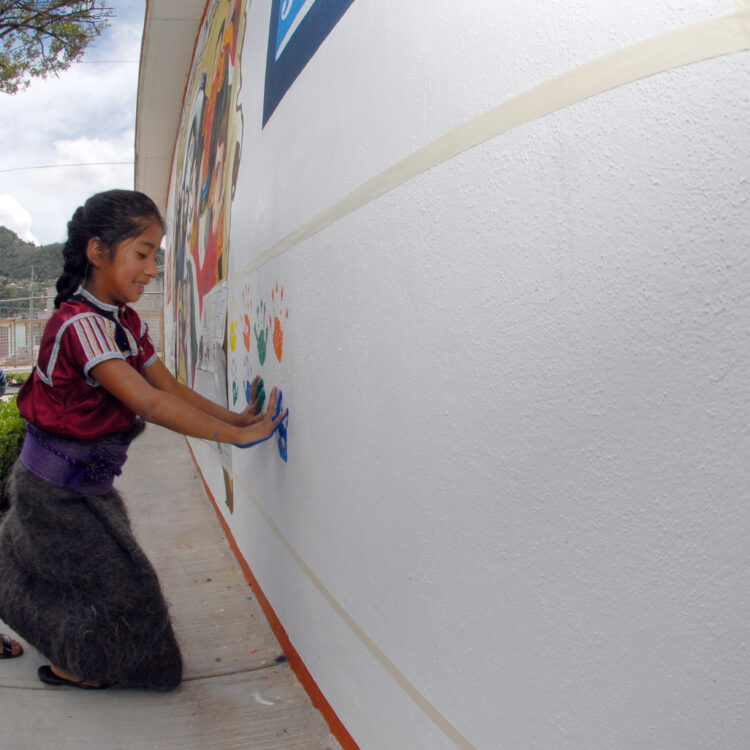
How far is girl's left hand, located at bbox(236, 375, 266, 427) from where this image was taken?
271 cm

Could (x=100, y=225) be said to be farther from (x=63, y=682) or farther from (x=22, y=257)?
(x=22, y=257)

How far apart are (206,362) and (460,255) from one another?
12.9ft

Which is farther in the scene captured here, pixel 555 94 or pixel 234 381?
pixel 234 381

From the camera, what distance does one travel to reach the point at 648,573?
36.9 inches

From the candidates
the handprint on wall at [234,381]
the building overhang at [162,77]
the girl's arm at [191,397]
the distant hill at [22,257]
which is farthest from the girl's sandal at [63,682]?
the distant hill at [22,257]

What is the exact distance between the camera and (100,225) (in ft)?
7.90

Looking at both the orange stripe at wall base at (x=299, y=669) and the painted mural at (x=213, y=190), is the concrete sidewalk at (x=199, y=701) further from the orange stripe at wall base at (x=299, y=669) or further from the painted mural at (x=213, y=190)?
the painted mural at (x=213, y=190)

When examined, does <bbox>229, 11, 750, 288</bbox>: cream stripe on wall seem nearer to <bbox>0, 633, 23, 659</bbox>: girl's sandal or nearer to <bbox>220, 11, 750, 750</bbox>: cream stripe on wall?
<bbox>220, 11, 750, 750</bbox>: cream stripe on wall

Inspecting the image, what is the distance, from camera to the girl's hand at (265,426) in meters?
2.39

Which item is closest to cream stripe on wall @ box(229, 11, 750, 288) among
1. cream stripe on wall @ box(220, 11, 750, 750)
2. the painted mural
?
cream stripe on wall @ box(220, 11, 750, 750)

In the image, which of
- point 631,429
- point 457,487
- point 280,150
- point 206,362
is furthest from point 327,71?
point 206,362

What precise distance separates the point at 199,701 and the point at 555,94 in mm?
2393

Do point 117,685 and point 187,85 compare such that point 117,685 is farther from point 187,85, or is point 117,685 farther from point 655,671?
point 187,85

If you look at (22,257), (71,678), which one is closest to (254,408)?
(71,678)
